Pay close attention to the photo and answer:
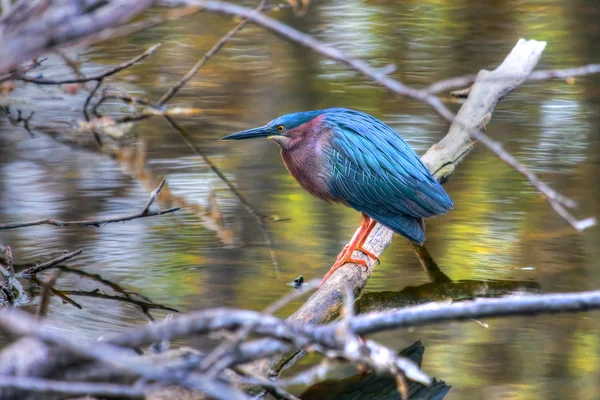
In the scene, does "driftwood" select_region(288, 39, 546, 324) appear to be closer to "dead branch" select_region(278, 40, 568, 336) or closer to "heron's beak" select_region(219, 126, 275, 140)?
"dead branch" select_region(278, 40, 568, 336)

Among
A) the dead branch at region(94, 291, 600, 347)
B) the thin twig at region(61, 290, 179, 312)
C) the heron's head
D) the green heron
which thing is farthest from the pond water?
the dead branch at region(94, 291, 600, 347)

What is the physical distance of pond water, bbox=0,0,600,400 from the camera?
353 centimetres

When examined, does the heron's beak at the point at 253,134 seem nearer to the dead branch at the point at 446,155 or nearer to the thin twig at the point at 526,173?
the dead branch at the point at 446,155

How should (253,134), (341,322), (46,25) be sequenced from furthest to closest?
(253,134) → (341,322) → (46,25)

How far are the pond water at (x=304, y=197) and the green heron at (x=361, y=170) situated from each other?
1.17 feet

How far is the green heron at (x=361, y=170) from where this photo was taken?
3830 mm

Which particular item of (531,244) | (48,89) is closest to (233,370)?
(531,244)

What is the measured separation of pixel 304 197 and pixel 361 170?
125cm

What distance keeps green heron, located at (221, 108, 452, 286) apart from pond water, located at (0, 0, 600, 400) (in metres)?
0.36

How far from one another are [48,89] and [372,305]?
4.74 meters

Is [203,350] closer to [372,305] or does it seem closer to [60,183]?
[372,305]

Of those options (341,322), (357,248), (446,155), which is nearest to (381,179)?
(357,248)

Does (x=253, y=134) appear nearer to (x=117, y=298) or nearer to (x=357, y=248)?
(x=357, y=248)

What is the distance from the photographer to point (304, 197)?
510 centimetres
